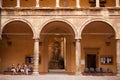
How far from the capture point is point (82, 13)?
25.0 m

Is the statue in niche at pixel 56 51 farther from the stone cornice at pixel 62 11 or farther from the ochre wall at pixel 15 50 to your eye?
the stone cornice at pixel 62 11

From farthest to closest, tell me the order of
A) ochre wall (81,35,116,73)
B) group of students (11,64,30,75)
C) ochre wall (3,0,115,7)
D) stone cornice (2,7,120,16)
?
ochre wall (81,35,116,73) → ochre wall (3,0,115,7) → group of students (11,64,30,75) → stone cornice (2,7,120,16)

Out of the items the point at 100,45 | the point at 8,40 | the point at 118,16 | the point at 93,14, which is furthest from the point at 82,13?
the point at 8,40

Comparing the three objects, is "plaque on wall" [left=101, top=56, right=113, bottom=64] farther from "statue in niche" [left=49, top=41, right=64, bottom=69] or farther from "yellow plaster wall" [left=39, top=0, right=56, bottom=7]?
"statue in niche" [left=49, top=41, right=64, bottom=69]

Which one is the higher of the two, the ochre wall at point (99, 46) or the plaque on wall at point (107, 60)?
the ochre wall at point (99, 46)

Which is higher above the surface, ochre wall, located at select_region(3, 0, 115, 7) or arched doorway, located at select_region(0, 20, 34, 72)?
ochre wall, located at select_region(3, 0, 115, 7)

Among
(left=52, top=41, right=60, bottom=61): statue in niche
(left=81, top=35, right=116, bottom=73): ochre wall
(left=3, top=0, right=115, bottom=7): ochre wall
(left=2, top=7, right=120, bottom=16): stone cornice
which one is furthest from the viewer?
(left=52, top=41, right=60, bottom=61): statue in niche

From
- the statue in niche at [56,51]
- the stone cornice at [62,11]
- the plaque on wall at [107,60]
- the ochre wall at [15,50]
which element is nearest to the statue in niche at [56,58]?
the statue in niche at [56,51]

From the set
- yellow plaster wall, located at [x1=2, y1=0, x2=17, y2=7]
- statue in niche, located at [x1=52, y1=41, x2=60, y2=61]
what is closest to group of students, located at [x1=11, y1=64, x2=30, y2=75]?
yellow plaster wall, located at [x1=2, y1=0, x2=17, y2=7]

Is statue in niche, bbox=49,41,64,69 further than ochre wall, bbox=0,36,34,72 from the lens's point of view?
Yes

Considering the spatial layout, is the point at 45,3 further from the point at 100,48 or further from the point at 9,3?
Result: the point at 100,48

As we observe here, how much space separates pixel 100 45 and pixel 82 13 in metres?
4.98

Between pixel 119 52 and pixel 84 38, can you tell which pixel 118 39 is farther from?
pixel 84 38

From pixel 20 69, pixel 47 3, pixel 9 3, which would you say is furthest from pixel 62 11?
pixel 20 69
